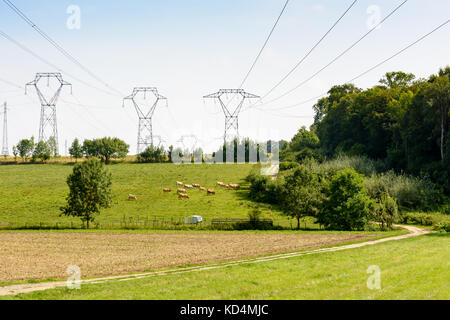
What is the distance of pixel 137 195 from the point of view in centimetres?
8100

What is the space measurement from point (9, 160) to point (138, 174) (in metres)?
70.4

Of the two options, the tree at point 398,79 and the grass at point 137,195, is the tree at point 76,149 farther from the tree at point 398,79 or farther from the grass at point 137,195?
the tree at point 398,79

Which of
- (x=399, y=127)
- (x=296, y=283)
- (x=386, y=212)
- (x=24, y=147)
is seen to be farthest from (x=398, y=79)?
(x=24, y=147)

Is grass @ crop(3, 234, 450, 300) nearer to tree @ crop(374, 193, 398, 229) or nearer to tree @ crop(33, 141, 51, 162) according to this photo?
tree @ crop(374, 193, 398, 229)

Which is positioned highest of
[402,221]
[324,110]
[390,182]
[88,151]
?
[324,110]

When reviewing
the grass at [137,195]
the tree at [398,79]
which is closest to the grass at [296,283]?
the grass at [137,195]

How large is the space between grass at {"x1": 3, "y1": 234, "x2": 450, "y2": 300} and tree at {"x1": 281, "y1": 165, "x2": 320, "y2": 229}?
3140cm

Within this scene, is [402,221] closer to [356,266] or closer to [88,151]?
[356,266]

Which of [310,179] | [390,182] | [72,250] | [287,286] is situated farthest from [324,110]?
[287,286]

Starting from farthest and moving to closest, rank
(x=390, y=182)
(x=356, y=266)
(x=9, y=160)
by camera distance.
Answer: (x=9, y=160), (x=390, y=182), (x=356, y=266)

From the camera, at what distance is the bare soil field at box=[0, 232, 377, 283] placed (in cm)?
2622

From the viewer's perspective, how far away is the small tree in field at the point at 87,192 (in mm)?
53594

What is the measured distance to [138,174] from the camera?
112562mm

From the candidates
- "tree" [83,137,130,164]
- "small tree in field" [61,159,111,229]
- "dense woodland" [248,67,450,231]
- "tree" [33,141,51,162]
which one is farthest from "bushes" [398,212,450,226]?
"tree" [33,141,51,162]
